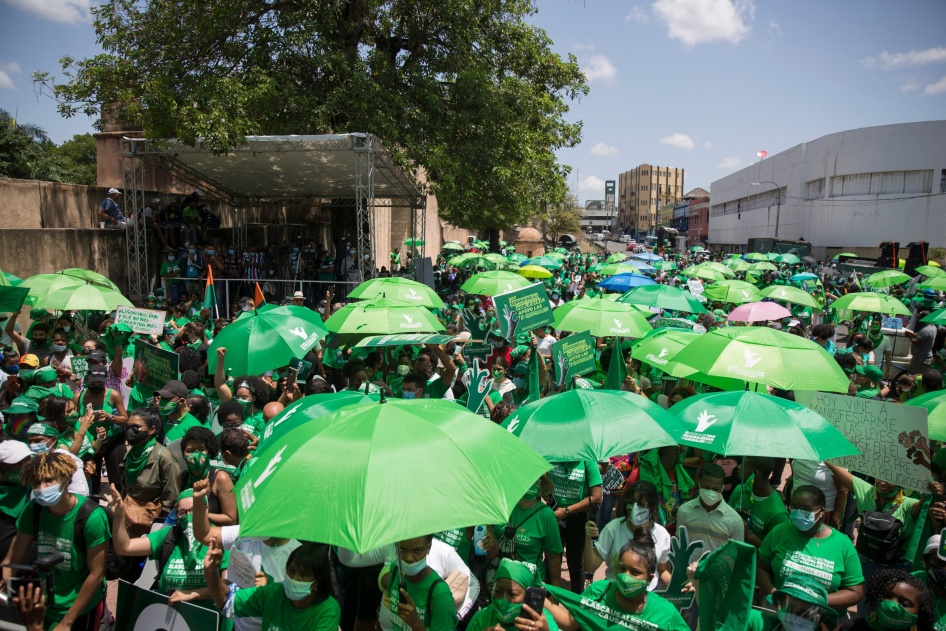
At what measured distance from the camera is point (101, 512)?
3.52 metres

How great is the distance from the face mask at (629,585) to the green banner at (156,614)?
1.82m

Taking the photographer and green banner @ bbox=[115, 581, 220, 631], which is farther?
the photographer

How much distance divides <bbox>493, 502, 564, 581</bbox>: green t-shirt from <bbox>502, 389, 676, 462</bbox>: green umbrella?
335 millimetres

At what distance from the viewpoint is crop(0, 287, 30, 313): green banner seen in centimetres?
750

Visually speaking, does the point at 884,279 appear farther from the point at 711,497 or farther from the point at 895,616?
the point at 895,616

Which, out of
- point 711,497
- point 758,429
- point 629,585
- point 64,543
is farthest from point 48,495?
point 758,429

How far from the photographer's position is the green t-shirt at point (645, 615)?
2979 millimetres

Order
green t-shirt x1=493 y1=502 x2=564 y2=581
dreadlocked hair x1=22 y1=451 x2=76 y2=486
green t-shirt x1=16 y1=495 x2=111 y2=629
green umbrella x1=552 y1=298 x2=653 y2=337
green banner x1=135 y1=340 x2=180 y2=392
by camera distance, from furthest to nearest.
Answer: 1. green umbrella x1=552 y1=298 x2=653 y2=337
2. green banner x1=135 y1=340 x2=180 y2=392
3. green t-shirt x1=493 y1=502 x2=564 y2=581
4. green t-shirt x1=16 y1=495 x2=111 y2=629
5. dreadlocked hair x1=22 y1=451 x2=76 y2=486

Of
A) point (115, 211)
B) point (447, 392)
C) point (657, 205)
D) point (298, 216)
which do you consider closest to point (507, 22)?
point (298, 216)

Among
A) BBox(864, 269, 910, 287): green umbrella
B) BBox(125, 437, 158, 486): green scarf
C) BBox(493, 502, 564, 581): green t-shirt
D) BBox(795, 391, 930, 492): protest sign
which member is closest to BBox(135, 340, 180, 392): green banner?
BBox(125, 437, 158, 486): green scarf

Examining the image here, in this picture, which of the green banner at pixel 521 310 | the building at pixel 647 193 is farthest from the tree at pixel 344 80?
the building at pixel 647 193

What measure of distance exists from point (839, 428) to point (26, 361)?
693 centimetres

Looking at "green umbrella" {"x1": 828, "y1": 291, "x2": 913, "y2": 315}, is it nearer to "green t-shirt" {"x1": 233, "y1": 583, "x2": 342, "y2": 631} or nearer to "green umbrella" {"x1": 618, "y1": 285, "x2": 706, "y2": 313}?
"green umbrella" {"x1": 618, "y1": 285, "x2": 706, "y2": 313}

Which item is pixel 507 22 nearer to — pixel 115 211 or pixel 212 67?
pixel 212 67
